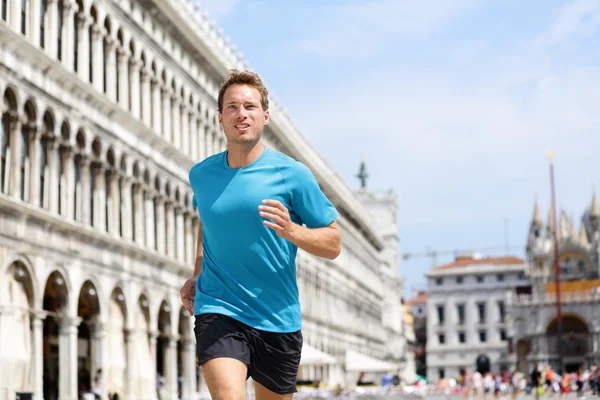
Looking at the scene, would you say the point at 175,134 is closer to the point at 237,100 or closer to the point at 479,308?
the point at 237,100

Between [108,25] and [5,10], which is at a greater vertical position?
[108,25]

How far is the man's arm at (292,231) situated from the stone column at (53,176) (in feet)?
73.9

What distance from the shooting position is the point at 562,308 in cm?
12169

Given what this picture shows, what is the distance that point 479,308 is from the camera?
139875 millimetres

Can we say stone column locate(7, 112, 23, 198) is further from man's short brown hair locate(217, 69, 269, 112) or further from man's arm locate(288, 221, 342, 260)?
man's arm locate(288, 221, 342, 260)

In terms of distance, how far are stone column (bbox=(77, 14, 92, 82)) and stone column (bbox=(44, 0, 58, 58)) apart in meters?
1.82

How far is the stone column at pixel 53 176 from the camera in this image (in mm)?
26891

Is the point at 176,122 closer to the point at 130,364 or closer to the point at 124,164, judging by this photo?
the point at 124,164

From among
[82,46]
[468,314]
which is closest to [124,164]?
[82,46]

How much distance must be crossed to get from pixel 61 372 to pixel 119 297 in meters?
4.54

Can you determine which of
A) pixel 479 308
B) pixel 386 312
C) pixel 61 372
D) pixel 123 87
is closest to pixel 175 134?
pixel 123 87

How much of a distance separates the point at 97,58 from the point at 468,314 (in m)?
113

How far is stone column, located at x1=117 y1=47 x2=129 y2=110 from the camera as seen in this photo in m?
33.0

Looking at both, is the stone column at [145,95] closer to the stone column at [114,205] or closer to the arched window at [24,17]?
the stone column at [114,205]
